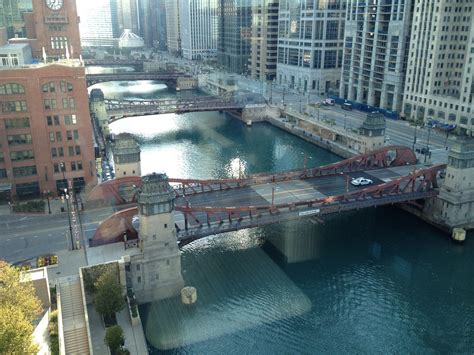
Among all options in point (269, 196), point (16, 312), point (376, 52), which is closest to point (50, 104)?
point (269, 196)

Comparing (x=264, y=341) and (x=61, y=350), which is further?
(x=264, y=341)

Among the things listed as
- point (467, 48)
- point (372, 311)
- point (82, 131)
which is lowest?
point (372, 311)

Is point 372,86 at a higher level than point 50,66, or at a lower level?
lower

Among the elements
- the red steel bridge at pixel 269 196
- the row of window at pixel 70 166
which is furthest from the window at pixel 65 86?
the red steel bridge at pixel 269 196

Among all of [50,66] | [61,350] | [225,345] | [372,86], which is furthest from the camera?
[372,86]

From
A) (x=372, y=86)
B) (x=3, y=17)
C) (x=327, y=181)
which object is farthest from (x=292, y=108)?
(x=3, y=17)

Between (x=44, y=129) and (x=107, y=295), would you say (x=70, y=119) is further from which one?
(x=107, y=295)

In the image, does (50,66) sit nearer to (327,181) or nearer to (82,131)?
(82,131)

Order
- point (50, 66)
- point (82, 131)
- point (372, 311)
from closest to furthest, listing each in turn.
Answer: point (372, 311)
point (50, 66)
point (82, 131)
